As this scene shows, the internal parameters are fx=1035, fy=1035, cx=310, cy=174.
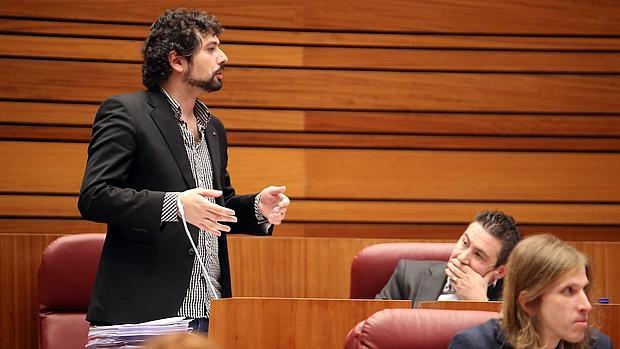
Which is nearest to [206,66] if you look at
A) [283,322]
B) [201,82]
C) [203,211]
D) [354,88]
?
[201,82]

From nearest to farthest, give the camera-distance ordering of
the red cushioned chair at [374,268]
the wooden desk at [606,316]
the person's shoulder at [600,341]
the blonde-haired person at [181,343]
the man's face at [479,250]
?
the blonde-haired person at [181,343] < the person's shoulder at [600,341] < the wooden desk at [606,316] < the man's face at [479,250] < the red cushioned chair at [374,268]

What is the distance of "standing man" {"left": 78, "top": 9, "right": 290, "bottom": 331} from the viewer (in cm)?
245

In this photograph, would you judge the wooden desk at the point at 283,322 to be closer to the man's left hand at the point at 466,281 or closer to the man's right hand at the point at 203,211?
the man's right hand at the point at 203,211

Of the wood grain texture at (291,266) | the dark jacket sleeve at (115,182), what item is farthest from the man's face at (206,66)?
the wood grain texture at (291,266)

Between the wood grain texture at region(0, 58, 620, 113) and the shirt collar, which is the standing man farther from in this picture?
the wood grain texture at region(0, 58, 620, 113)

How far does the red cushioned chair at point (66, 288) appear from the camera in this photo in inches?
141

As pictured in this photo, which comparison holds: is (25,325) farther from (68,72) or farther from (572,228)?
(572,228)

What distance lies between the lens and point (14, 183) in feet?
13.4

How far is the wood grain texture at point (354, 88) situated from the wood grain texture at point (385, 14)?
7.5 inches

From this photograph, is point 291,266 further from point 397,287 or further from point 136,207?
point 136,207

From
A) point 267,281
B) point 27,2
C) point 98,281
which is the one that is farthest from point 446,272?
point 27,2

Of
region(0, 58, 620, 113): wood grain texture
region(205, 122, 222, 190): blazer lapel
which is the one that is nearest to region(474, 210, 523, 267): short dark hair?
region(205, 122, 222, 190): blazer lapel

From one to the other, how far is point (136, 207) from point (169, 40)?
551 mm

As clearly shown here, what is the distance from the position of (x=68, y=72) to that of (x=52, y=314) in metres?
1.05
